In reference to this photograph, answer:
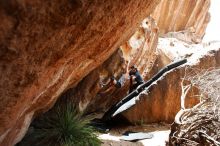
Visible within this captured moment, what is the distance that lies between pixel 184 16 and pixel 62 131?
19.9 meters

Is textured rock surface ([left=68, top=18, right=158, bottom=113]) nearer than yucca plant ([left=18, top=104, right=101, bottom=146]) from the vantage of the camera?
No

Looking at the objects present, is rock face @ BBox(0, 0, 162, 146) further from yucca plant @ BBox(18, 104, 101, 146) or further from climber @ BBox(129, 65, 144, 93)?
climber @ BBox(129, 65, 144, 93)

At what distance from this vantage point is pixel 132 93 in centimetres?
1288

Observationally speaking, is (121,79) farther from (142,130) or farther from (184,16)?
(184,16)

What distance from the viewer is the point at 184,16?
87.6 feet

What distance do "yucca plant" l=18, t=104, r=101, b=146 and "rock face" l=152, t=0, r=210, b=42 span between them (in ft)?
54.2

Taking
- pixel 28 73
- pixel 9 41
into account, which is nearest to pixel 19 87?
pixel 28 73

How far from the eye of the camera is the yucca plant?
939 centimetres

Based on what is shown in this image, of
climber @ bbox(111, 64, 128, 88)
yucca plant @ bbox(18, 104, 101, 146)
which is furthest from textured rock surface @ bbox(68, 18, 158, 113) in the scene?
yucca plant @ bbox(18, 104, 101, 146)

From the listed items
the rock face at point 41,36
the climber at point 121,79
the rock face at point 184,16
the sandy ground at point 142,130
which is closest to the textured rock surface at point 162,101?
the sandy ground at point 142,130

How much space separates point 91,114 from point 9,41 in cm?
946

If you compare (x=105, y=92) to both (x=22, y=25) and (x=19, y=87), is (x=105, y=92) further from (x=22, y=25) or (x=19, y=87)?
(x=22, y=25)

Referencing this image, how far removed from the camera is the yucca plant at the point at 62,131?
939 centimetres

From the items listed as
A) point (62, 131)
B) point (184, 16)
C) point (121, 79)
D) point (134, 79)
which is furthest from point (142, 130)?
point (184, 16)
